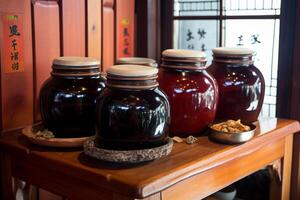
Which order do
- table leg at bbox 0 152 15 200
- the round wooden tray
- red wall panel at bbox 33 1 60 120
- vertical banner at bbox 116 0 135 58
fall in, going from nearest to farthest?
the round wooden tray, table leg at bbox 0 152 15 200, red wall panel at bbox 33 1 60 120, vertical banner at bbox 116 0 135 58

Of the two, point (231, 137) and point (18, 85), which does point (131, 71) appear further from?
point (18, 85)

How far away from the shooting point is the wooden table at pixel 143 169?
2.95 feet

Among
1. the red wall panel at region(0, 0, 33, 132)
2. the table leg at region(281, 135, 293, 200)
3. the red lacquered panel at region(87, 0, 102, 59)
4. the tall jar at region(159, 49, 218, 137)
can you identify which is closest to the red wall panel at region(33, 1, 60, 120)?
the red wall panel at region(0, 0, 33, 132)

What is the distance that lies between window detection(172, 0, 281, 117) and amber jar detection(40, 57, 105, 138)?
2.31ft

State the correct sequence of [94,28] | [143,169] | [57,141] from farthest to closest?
[94,28] → [57,141] → [143,169]

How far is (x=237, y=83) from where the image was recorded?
1.25 m

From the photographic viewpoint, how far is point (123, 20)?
1.62 metres

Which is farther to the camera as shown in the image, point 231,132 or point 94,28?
point 94,28

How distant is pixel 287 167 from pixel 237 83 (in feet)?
1.18

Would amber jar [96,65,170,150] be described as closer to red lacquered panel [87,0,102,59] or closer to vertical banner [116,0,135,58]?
red lacquered panel [87,0,102,59]

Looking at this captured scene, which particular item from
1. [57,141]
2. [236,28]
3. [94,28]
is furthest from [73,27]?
[236,28]

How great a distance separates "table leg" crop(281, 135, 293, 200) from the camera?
4.53 ft

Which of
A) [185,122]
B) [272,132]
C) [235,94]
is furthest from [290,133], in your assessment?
[185,122]

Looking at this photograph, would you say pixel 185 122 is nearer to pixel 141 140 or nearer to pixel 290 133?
pixel 141 140
